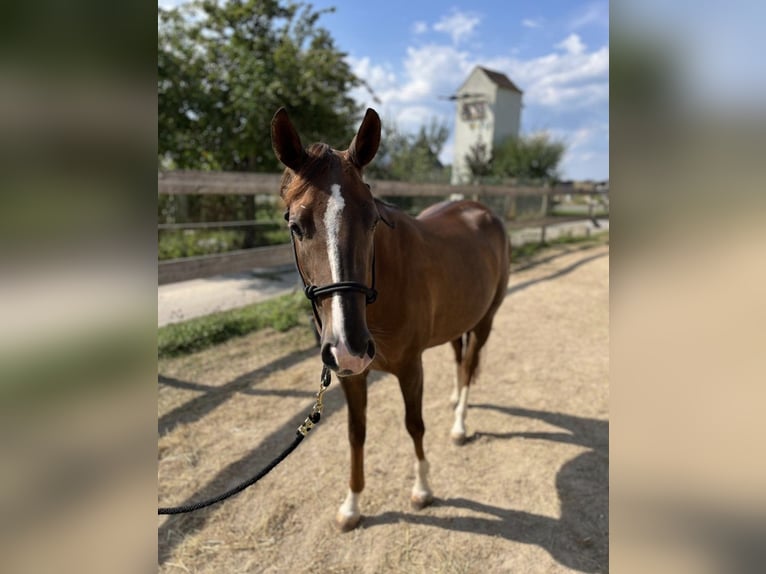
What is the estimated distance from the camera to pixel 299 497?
2479 millimetres

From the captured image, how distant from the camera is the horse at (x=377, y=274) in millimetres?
1412

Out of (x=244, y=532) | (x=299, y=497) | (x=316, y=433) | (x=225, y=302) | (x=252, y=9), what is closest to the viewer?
(x=244, y=532)

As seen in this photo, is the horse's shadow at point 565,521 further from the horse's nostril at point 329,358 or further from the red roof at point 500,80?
the red roof at point 500,80

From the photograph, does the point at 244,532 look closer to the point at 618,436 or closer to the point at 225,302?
the point at 618,436

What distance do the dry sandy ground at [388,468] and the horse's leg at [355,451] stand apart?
2.5 inches

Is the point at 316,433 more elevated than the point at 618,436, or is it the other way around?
the point at 618,436

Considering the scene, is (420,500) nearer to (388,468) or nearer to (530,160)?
(388,468)

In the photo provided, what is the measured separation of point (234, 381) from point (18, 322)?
3362 millimetres

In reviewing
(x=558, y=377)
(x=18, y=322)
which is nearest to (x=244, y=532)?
(x=18, y=322)

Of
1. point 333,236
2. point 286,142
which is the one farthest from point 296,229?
point 286,142

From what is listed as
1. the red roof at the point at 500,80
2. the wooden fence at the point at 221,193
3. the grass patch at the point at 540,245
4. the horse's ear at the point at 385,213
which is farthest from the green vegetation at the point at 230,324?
the red roof at the point at 500,80

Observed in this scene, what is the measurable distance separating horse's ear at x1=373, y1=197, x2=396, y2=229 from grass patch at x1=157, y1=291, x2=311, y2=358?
3.01 meters

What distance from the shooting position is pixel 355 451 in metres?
2.33

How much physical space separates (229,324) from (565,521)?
3792 mm
